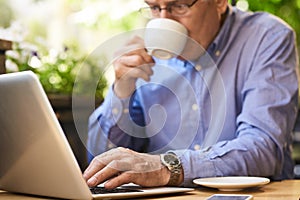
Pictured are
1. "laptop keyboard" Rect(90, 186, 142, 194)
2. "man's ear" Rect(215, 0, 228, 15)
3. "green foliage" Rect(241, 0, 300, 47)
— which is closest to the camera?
"laptop keyboard" Rect(90, 186, 142, 194)

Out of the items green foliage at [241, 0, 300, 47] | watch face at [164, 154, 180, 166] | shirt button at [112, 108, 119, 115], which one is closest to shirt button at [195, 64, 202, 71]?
shirt button at [112, 108, 119, 115]

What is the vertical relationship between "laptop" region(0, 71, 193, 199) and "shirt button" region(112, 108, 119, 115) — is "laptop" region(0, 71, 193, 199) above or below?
above

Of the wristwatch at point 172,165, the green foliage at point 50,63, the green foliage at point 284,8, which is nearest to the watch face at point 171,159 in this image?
the wristwatch at point 172,165

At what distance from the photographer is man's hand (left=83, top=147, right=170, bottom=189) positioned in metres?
1.39

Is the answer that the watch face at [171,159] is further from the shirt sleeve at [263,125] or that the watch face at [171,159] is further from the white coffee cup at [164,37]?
the white coffee cup at [164,37]

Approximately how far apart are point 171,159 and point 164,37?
34cm

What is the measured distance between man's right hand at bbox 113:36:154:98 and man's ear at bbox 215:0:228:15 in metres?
0.33

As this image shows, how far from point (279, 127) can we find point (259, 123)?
59mm

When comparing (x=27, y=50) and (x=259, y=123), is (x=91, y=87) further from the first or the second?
(x=27, y=50)

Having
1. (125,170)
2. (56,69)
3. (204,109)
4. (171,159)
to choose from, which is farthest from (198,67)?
(56,69)

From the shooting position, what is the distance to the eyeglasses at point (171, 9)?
170 centimetres

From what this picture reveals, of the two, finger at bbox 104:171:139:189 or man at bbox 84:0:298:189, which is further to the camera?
man at bbox 84:0:298:189

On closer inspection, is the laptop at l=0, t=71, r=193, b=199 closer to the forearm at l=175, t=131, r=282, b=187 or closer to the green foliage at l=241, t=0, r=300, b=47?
the forearm at l=175, t=131, r=282, b=187

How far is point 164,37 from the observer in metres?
1.67
